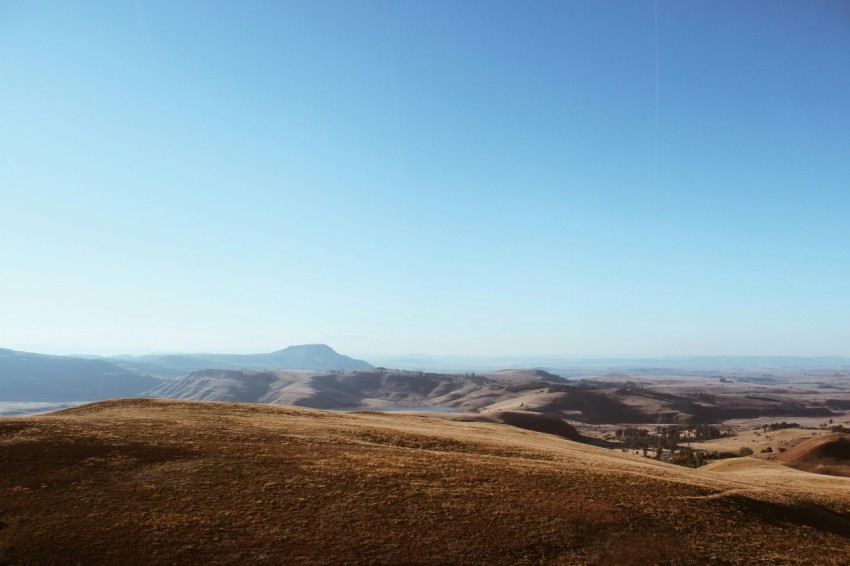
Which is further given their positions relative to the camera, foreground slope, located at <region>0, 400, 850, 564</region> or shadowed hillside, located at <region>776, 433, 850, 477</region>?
shadowed hillside, located at <region>776, 433, 850, 477</region>

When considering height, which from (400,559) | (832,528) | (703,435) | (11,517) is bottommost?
(703,435)

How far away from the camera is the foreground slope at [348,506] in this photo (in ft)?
79.8

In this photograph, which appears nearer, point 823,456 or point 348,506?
point 348,506

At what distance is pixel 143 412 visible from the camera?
168 ft

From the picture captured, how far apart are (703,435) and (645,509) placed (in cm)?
17098

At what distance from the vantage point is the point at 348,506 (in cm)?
2853

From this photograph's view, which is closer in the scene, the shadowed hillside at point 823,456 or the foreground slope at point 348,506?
the foreground slope at point 348,506

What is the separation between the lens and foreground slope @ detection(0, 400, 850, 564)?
24.3 metres

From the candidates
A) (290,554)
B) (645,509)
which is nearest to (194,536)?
(290,554)

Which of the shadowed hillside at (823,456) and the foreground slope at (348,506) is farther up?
the foreground slope at (348,506)

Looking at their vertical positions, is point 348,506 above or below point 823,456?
above

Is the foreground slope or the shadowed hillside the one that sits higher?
the foreground slope

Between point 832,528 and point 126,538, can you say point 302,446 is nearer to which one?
point 126,538

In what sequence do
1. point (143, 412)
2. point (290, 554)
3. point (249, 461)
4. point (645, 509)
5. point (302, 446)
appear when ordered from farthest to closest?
point (143, 412), point (302, 446), point (249, 461), point (645, 509), point (290, 554)
